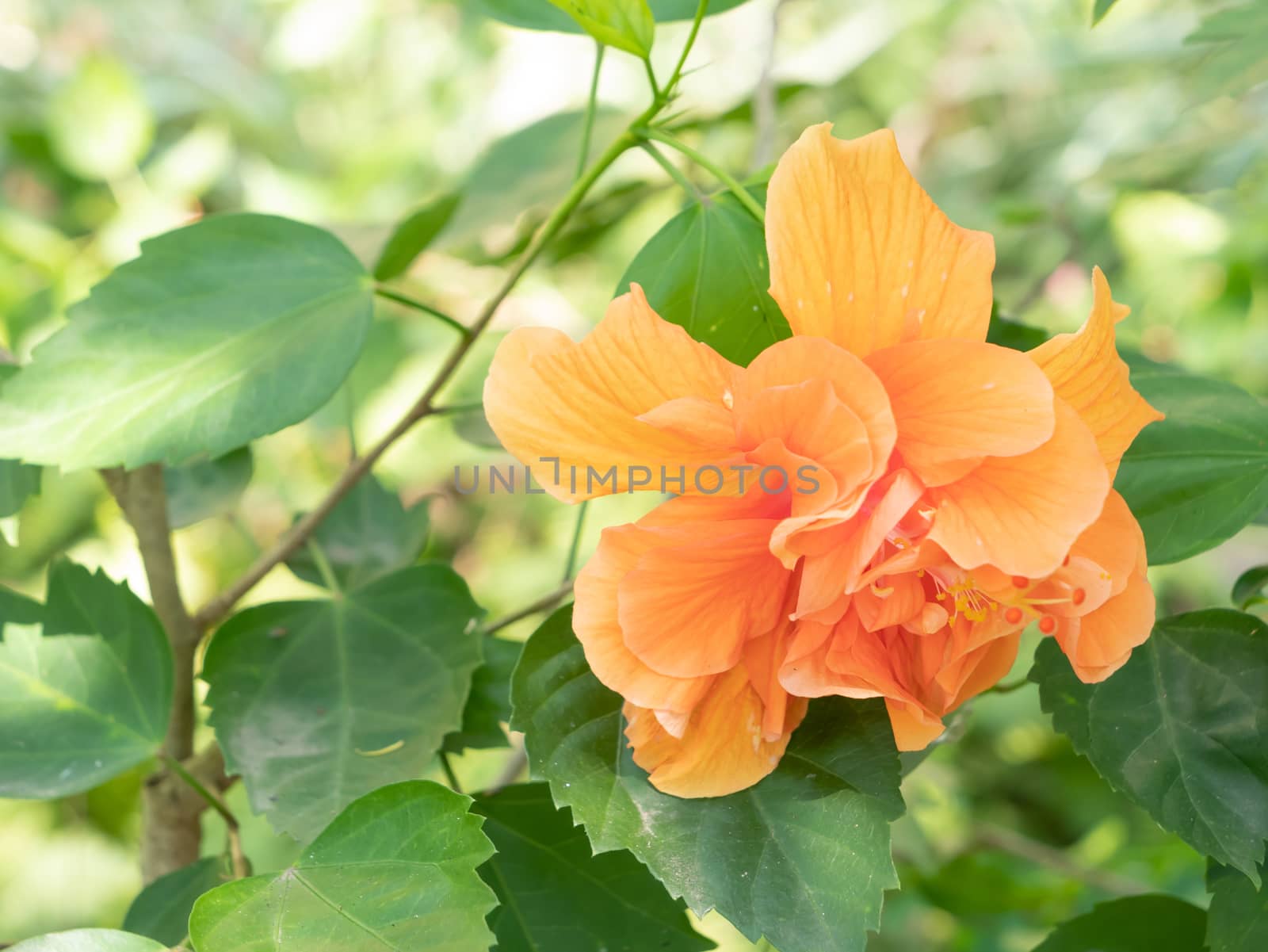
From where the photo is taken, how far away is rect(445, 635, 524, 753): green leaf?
68cm

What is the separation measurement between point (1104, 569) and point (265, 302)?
537mm

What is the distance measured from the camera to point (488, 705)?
702mm

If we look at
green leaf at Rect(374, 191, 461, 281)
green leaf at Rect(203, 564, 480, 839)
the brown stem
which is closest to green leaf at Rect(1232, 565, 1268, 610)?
green leaf at Rect(203, 564, 480, 839)

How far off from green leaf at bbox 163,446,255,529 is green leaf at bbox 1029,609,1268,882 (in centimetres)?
65

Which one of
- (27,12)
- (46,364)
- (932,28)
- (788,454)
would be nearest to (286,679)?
(46,364)

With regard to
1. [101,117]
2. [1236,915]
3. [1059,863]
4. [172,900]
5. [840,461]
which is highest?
[101,117]

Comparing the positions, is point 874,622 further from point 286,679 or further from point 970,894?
point 970,894

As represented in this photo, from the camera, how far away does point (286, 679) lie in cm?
70

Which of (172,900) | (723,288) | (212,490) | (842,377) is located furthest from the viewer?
(212,490)

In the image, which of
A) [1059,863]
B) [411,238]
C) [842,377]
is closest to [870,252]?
[842,377]

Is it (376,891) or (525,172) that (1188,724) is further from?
(525,172)

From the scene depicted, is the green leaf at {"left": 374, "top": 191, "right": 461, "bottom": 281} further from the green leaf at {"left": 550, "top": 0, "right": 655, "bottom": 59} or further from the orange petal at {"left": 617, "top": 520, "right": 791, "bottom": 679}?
the orange petal at {"left": 617, "top": 520, "right": 791, "bottom": 679}

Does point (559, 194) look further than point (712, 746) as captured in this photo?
Yes

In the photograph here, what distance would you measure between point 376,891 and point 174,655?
301mm
